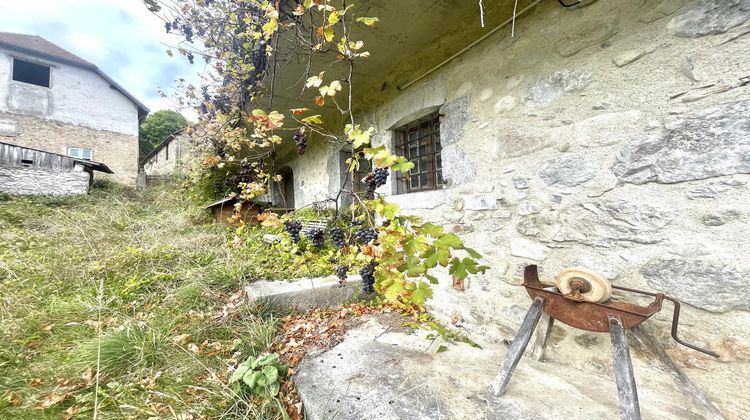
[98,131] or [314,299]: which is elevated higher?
[98,131]

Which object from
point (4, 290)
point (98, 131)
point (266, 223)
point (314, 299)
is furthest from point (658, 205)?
point (98, 131)

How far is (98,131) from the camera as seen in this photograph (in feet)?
43.5

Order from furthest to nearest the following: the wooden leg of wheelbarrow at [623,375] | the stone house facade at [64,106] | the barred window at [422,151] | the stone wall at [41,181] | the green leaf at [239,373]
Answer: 1. the stone house facade at [64,106]
2. the stone wall at [41,181]
3. the barred window at [422,151]
4. the green leaf at [239,373]
5. the wooden leg of wheelbarrow at [623,375]

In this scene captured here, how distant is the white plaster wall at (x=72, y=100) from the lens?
11.5 metres

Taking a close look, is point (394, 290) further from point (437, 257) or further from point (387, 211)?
point (387, 211)

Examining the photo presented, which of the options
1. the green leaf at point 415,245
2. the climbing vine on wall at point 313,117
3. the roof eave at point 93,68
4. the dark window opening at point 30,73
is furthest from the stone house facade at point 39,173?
the green leaf at point 415,245

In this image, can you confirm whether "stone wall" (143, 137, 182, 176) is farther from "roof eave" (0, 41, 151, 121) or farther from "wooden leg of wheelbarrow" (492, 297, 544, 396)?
"wooden leg of wheelbarrow" (492, 297, 544, 396)

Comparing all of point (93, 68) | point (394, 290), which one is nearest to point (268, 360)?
point (394, 290)

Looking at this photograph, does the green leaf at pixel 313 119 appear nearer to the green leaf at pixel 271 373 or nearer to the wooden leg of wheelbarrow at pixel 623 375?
the green leaf at pixel 271 373

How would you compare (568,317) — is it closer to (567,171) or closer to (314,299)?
(567,171)

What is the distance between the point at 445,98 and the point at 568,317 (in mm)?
1863

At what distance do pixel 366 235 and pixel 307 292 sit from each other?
3.80 ft

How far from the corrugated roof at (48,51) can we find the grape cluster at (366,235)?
19400 millimetres

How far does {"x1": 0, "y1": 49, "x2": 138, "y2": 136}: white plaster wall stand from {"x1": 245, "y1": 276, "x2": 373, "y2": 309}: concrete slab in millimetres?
17668
